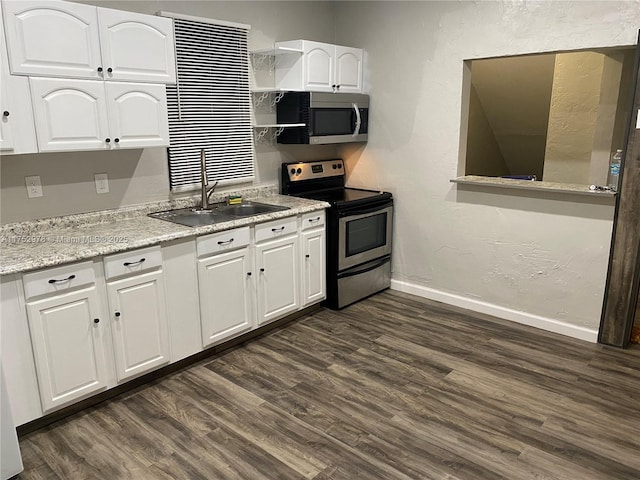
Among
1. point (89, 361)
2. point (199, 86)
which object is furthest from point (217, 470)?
point (199, 86)

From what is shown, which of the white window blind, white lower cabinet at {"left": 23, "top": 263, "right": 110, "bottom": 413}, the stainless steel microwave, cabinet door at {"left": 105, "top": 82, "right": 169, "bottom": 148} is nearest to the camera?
white lower cabinet at {"left": 23, "top": 263, "right": 110, "bottom": 413}

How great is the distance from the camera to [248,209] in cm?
374

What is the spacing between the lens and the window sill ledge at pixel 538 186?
10.5 ft

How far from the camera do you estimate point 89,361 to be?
102 inches

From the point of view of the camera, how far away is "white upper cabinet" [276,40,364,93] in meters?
3.78

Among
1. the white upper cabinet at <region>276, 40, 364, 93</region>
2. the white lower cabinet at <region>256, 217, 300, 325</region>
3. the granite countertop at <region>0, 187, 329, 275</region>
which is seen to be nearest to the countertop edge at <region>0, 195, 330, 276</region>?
the granite countertop at <region>0, 187, 329, 275</region>

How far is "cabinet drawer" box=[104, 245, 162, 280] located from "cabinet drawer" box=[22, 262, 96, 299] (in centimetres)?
9

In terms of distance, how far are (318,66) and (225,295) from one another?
6.37ft

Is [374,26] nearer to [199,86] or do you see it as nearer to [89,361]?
[199,86]

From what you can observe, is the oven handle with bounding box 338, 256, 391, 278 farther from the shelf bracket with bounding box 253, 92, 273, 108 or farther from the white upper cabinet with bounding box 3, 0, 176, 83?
the white upper cabinet with bounding box 3, 0, 176, 83

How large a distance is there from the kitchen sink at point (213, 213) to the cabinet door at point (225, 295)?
0.27 meters

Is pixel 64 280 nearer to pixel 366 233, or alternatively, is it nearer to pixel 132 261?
pixel 132 261

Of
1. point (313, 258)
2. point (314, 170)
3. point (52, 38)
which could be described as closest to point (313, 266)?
point (313, 258)

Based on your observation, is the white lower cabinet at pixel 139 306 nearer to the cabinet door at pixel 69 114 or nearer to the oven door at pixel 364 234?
the oven door at pixel 364 234
